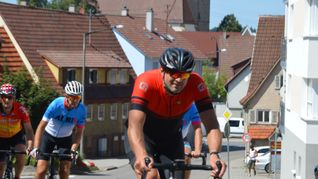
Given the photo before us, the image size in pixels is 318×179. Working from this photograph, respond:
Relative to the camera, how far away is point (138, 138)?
8.36m

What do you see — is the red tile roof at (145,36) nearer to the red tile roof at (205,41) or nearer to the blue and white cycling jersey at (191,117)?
the red tile roof at (205,41)

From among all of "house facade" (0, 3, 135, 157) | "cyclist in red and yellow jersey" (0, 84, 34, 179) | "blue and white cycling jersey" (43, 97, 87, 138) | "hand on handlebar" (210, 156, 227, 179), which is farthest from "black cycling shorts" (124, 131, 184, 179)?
"house facade" (0, 3, 135, 157)

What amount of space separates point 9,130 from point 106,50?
59.5 m

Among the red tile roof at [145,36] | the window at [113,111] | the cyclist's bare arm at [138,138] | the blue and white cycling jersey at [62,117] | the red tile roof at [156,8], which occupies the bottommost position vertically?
the window at [113,111]

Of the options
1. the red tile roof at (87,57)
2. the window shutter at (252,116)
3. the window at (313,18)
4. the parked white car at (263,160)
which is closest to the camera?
the window at (313,18)

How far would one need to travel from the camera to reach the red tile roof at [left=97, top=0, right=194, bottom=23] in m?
163

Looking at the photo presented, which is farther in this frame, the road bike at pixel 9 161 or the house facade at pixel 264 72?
the house facade at pixel 264 72

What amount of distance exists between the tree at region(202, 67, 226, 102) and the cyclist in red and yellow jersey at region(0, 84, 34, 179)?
98854 millimetres

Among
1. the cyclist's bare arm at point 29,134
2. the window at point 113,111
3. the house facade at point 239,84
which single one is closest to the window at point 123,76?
the window at point 113,111

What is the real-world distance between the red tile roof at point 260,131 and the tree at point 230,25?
4207 inches

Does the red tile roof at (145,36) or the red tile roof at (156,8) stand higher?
the red tile roof at (156,8)

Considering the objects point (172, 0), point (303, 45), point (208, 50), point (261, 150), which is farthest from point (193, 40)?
point (303, 45)

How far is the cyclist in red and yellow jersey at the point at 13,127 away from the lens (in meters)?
14.2

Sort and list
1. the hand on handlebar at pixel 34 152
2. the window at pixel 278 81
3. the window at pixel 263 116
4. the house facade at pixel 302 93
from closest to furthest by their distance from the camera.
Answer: the hand on handlebar at pixel 34 152 < the house facade at pixel 302 93 < the window at pixel 278 81 < the window at pixel 263 116
